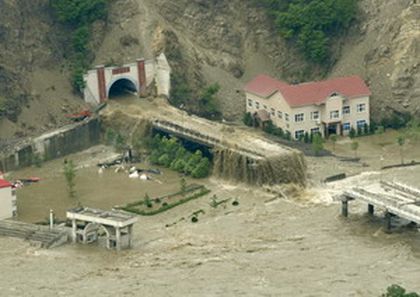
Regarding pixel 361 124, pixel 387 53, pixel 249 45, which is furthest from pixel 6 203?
pixel 387 53

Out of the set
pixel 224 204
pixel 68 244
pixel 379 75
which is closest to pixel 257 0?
pixel 379 75

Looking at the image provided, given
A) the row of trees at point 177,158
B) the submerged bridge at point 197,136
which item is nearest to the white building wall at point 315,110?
the submerged bridge at point 197,136

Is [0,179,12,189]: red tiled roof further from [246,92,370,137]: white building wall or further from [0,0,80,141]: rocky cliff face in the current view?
[246,92,370,137]: white building wall

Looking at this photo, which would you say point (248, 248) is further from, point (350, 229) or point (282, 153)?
point (282, 153)

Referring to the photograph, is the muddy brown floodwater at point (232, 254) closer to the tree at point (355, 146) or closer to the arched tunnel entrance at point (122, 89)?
the tree at point (355, 146)

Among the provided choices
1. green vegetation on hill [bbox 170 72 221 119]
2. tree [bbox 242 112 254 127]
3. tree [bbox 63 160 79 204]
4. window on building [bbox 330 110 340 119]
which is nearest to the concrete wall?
tree [bbox 63 160 79 204]

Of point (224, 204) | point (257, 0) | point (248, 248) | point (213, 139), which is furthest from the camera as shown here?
point (257, 0)

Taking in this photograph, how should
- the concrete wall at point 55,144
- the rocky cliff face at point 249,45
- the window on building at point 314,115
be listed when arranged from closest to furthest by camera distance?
the concrete wall at point 55,144 < the window on building at point 314,115 < the rocky cliff face at point 249,45
